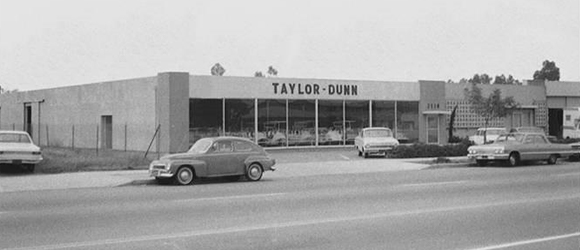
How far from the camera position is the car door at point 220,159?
62.0 ft

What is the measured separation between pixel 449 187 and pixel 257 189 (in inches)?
196

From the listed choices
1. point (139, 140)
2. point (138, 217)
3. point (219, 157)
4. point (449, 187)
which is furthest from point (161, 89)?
point (138, 217)

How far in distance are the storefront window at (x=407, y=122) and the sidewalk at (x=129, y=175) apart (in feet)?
43.6

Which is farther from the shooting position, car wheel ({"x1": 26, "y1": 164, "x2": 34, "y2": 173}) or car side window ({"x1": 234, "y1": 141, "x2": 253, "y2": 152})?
car wheel ({"x1": 26, "y1": 164, "x2": 34, "y2": 173})

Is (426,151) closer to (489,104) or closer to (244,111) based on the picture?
(244,111)

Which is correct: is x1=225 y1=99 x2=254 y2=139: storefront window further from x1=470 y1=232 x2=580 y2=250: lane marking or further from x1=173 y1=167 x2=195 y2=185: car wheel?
x1=470 y1=232 x2=580 y2=250: lane marking

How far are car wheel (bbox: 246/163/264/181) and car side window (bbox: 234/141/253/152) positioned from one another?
1.71 ft

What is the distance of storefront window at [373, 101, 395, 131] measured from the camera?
39.9 m

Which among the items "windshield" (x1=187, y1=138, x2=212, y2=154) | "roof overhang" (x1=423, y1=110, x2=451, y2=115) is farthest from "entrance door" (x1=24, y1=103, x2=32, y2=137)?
"windshield" (x1=187, y1=138, x2=212, y2=154)

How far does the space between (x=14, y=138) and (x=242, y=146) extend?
28.3 feet

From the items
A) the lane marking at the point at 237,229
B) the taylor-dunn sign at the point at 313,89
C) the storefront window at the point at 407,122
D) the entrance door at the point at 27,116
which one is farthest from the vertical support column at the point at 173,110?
the lane marking at the point at 237,229

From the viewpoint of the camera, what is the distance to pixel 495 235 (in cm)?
939

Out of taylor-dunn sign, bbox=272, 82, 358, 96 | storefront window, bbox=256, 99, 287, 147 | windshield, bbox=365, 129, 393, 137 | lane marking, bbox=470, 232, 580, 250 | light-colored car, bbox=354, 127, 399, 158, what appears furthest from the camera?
taylor-dunn sign, bbox=272, 82, 358, 96

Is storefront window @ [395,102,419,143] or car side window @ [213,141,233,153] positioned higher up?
storefront window @ [395,102,419,143]
